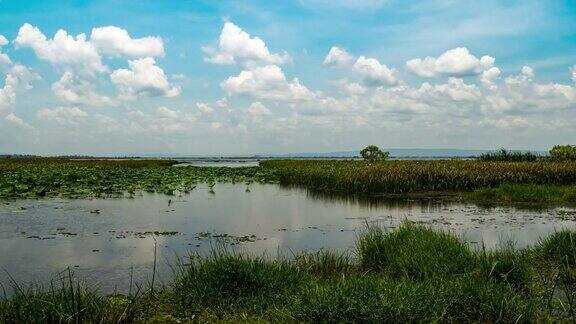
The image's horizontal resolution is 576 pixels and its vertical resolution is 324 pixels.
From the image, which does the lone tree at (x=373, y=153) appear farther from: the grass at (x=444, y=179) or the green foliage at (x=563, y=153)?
the grass at (x=444, y=179)

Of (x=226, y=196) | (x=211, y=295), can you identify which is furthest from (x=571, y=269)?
(x=226, y=196)

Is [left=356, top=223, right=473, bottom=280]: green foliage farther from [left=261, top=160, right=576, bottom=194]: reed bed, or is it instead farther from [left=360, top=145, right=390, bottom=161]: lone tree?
[left=360, top=145, right=390, bottom=161]: lone tree

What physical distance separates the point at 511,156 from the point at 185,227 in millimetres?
37128

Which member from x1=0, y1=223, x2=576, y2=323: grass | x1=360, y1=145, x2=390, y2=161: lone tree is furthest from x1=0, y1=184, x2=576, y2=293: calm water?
x1=360, y1=145, x2=390, y2=161: lone tree

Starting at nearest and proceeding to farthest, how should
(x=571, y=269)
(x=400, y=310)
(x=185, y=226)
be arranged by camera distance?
(x=400, y=310) → (x=571, y=269) → (x=185, y=226)

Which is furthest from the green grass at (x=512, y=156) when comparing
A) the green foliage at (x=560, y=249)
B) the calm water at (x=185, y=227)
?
the green foliage at (x=560, y=249)

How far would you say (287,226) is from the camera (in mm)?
14211

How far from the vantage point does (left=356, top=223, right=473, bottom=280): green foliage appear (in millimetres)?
7363

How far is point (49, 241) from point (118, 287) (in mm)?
4520

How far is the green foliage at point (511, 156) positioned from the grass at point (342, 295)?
35.9 metres

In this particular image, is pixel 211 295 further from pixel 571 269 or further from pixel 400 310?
pixel 571 269

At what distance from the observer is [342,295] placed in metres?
5.43

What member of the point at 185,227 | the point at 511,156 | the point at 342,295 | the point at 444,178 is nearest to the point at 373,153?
the point at 511,156

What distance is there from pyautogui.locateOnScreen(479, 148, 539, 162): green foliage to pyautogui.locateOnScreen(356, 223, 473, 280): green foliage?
3621cm
